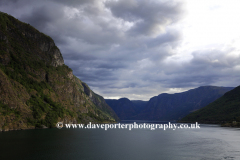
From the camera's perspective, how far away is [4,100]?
483 ft

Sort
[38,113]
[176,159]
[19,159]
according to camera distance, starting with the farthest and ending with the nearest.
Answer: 1. [38,113]
2. [176,159]
3. [19,159]

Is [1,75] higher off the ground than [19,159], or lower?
higher

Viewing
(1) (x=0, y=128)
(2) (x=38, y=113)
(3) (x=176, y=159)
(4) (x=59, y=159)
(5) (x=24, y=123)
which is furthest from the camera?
(2) (x=38, y=113)

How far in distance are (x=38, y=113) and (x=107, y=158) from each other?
142355 mm

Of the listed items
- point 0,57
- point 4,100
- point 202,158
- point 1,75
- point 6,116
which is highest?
point 0,57

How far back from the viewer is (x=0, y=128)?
13038 cm

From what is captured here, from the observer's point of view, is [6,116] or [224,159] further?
[6,116]

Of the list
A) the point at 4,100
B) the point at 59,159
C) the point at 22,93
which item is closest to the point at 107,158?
the point at 59,159

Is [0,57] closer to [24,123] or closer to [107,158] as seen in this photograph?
[24,123]

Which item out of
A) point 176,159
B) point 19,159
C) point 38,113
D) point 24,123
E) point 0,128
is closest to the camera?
point 19,159

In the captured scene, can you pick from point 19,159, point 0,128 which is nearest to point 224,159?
point 19,159

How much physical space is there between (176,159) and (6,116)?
131m

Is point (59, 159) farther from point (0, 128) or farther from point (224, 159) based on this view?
point (0, 128)

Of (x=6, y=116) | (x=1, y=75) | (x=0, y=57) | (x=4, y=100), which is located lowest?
(x=6, y=116)
